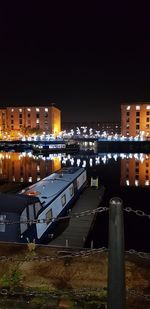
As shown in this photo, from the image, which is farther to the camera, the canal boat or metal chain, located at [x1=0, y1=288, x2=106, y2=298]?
the canal boat

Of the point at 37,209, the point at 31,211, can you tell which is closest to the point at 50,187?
the point at 37,209

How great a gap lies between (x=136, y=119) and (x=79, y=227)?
5379 inches

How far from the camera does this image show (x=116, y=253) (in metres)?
4.12

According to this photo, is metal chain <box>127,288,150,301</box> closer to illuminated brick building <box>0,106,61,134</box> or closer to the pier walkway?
the pier walkway

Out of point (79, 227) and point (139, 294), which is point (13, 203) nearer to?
point (79, 227)

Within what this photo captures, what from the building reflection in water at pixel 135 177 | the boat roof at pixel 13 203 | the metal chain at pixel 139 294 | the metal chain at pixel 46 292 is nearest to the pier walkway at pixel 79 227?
the boat roof at pixel 13 203

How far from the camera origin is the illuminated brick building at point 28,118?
173500 millimetres

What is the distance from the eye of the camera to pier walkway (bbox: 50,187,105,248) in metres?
19.8

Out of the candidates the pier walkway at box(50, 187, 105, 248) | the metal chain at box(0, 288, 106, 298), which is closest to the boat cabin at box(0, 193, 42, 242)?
the pier walkway at box(50, 187, 105, 248)

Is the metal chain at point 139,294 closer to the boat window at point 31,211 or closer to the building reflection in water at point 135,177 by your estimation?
the boat window at point 31,211

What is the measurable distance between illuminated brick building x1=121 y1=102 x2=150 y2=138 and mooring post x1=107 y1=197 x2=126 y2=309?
5907 inches

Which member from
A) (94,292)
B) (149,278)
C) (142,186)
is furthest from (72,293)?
(142,186)

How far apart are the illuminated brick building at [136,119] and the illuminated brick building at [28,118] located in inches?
1765

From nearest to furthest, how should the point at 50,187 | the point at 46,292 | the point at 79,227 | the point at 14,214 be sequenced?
1. the point at 46,292
2. the point at 14,214
3. the point at 79,227
4. the point at 50,187
